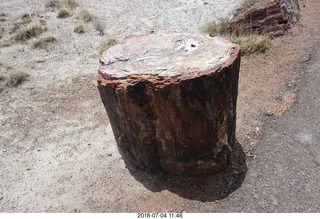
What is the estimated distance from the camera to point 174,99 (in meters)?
2.49

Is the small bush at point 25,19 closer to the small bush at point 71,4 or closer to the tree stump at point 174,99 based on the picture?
the small bush at point 71,4

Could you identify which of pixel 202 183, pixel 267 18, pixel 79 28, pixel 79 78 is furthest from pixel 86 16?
pixel 202 183

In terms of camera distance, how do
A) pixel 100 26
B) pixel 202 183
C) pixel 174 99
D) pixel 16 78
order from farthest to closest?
pixel 100 26, pixel 16 78, pixel 202 183, pixel 174 99

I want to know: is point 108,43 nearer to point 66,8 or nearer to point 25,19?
point 66,8

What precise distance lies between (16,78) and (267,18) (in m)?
4.77

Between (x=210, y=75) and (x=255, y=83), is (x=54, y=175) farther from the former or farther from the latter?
(x=255, y=83)

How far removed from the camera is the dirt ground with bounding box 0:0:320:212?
120 inches

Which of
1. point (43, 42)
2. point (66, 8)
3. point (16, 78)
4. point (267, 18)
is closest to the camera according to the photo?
point (16, 78)

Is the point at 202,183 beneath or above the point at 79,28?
above

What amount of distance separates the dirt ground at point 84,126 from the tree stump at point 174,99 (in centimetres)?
31

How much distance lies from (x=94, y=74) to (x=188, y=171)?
10.7 feet

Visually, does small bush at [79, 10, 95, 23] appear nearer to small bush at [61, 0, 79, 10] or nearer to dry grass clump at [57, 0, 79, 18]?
dry grass clump at [57, 0, 79, 18]

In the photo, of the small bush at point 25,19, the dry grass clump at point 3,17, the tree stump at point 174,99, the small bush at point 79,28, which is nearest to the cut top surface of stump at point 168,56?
the tree stump at point 174,99

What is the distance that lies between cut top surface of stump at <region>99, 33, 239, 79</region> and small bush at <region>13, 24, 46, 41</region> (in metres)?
5.34
